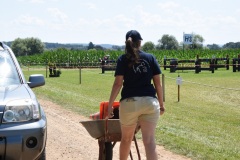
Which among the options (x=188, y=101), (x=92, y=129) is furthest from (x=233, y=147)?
(x=188, y=101)

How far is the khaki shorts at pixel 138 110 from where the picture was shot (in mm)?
5516

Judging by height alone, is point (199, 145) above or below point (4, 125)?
below

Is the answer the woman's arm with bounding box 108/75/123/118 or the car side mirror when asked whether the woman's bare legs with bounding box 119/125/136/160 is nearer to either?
the woman's arm with bounding box 108/75/123/118

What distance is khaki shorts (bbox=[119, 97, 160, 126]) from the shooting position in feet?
18.1

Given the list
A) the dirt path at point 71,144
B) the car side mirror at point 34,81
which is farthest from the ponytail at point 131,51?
the dirt path at point 71,144

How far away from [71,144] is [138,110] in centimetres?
319

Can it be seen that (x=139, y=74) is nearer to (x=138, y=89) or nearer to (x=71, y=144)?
(x=138, y=89)

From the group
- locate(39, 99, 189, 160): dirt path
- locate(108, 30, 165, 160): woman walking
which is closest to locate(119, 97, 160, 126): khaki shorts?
locate(108, 30, 165, 160): woman walking

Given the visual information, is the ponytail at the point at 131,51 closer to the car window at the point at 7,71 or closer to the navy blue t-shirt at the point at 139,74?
the navy blue t-shirt at the point at 139,74

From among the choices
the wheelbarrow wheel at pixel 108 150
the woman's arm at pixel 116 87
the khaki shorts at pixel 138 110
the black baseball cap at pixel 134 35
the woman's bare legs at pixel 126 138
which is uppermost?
the black baseball cap at pixel 134 35

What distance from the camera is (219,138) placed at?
365 inches

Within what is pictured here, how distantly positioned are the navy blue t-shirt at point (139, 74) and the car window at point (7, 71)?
1.58m

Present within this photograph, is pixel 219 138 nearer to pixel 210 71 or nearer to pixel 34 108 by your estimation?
pixel 34 108

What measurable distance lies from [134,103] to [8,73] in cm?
192
